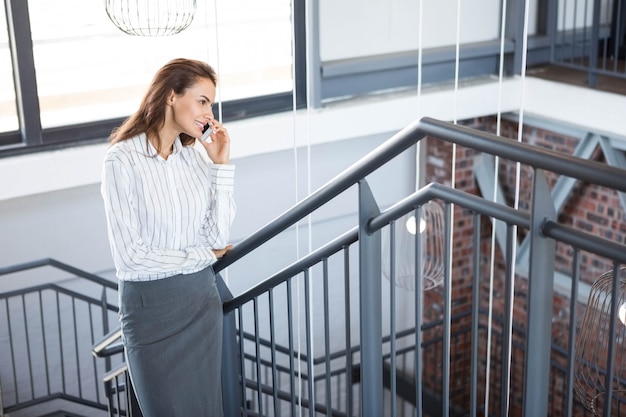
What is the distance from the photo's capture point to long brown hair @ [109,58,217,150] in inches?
106

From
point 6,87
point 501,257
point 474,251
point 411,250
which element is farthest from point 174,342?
point 501,257

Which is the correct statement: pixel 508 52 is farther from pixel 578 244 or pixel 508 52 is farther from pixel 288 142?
pixel 578 244

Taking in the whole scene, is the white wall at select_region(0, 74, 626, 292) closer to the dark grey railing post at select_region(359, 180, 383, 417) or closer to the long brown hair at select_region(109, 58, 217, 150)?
the long brown hair at select_region(109, 58, 217, 150)

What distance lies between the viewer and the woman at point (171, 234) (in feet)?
8.73

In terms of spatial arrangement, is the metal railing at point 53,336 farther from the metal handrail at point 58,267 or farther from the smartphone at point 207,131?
the smartphone at point 207,131

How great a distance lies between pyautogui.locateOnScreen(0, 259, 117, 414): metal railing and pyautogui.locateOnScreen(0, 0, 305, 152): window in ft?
3.30

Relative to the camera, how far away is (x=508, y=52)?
7.16 meters

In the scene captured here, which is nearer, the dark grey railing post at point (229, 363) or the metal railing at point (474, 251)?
the metal railing at point (474, 251)

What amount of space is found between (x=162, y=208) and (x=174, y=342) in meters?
0.44

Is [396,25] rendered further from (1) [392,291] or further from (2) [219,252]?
(1) [392,291]

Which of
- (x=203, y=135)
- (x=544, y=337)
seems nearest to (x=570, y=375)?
(x=544, y=337)

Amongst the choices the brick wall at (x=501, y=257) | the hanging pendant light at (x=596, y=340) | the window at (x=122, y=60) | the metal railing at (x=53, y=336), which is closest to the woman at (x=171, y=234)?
the hanging pendant light at (x=596, y=340)

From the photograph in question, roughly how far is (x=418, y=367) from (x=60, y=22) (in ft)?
13.2

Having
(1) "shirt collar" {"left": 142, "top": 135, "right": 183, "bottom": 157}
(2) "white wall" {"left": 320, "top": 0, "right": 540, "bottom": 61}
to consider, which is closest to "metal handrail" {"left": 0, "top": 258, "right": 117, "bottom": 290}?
(2) "white wall" {"left": 320, "top": 0, "right": 540, "bottom": 61}
